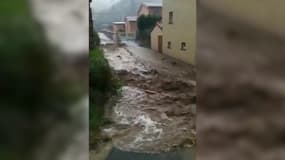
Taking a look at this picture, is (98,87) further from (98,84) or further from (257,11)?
(257,11)

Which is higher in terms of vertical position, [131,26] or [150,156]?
[131,26]

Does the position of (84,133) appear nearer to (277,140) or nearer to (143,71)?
(277,140)

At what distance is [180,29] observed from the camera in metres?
4.23

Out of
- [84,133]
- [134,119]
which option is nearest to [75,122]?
[84,133]

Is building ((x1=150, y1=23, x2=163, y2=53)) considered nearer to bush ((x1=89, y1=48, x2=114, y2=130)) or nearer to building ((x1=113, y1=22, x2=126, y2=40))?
building ((x1=113, y1=22, x2=126, y2=40))

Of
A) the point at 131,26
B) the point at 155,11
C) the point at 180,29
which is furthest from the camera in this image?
the point at 155,11

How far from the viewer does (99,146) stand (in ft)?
6.81

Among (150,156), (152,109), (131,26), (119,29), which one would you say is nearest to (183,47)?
(131,26)

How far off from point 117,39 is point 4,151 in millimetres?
3766

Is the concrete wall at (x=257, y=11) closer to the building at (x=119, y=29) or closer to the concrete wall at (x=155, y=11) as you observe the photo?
the building at (x=119, y=29)

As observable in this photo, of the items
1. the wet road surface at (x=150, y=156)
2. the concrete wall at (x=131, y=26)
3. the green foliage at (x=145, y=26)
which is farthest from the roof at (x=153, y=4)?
the wet road surface at (x=150, y=156)

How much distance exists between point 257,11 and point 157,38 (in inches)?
168

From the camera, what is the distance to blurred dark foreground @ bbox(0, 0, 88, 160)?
534 millimetres

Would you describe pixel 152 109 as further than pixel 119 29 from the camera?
No
